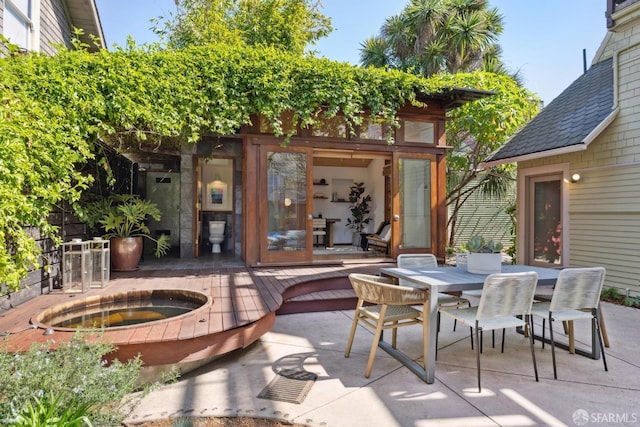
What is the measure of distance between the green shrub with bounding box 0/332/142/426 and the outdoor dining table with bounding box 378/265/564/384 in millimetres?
2030

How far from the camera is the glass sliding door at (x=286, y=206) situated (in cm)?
613

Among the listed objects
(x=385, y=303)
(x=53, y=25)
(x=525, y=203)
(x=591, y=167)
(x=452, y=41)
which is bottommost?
(x=385, y=303)

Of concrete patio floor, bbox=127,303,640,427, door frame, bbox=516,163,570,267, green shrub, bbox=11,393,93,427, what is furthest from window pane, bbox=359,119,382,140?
green shrub, bbox=11,393,93,427

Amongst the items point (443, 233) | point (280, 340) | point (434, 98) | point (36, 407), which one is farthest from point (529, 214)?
point (36, 407)

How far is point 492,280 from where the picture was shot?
2740 millimetres

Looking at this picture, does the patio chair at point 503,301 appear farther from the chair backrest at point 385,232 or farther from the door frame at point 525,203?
the door frame at point 525,203

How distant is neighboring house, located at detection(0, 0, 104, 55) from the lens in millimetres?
5031

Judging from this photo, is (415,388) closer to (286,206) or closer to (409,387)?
(409,387)

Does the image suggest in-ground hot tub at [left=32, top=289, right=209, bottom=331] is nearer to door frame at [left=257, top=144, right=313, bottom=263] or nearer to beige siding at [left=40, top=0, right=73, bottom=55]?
door frame at [left=257, top=144, right=313, bottom=263]

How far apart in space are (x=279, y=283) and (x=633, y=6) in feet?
20.4

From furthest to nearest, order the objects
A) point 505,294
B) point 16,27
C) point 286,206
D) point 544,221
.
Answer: point 544,221, point 286,206, point 16,27, point 505,294

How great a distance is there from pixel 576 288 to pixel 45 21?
812 centimetres

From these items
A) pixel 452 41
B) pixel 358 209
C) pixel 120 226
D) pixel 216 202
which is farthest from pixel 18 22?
pixel 452 41

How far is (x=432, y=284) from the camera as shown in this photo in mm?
2883
